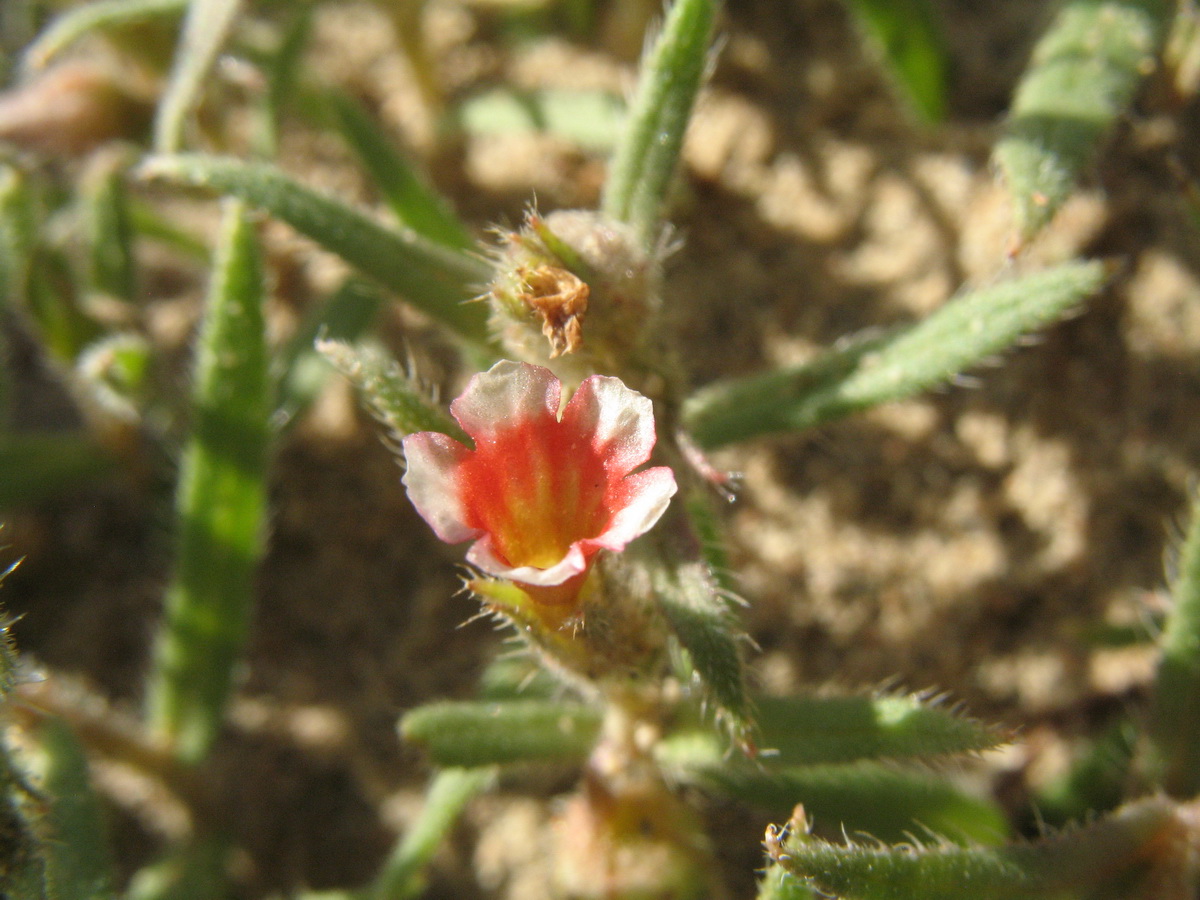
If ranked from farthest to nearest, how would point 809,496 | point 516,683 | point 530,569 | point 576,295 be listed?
point 809,496 → point 516,683 → point 576,295 → point 530,569

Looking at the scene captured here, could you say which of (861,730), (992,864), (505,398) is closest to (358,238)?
(505,398)

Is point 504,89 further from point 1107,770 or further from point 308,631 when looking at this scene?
point 1107,770

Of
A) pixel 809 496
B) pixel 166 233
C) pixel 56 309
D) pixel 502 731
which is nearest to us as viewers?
pixel 502 731

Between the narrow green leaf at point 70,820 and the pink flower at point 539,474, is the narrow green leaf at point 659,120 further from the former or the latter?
the narrow green leaf at point 70,820

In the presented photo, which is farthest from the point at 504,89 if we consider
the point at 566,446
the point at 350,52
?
the point at 566,446

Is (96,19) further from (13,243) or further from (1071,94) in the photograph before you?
(1071,94)
